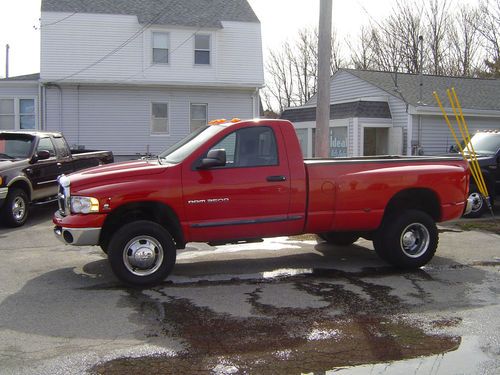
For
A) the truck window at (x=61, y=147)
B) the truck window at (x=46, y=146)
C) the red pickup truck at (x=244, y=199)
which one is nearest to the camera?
the red pickup truck at (x=244, y=199)

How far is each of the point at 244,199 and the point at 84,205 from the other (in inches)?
70.7

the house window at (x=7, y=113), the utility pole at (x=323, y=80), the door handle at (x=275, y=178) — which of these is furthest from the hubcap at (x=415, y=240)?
the house window at (x=7, y=113)

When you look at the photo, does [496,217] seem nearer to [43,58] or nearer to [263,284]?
[263,284]

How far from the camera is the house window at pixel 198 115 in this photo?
864 inches

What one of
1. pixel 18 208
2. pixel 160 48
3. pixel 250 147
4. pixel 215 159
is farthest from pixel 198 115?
pixel 215 159

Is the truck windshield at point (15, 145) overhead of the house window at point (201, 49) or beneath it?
beneath

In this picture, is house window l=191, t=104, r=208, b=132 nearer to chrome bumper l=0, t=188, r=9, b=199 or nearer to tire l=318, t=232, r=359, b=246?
chrome bumper l=0, t=188, r=9, b=199

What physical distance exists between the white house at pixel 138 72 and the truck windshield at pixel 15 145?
9988 mm

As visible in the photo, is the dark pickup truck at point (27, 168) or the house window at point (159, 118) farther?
the house window at point (159, 118)

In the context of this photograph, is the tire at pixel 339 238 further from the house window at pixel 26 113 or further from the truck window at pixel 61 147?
the house window at pixel 26 113

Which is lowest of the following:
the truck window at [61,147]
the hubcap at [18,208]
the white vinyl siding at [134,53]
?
the hubcap at [18,208]

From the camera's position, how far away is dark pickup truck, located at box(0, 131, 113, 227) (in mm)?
10164

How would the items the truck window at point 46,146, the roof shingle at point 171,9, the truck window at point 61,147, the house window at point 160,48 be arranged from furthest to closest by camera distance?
the house window at point 160,48
the roof shingle at point 171,9
the truck window at point 61,147
the truck window at point 46,146

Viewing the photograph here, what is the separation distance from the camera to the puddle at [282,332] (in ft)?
13.9
